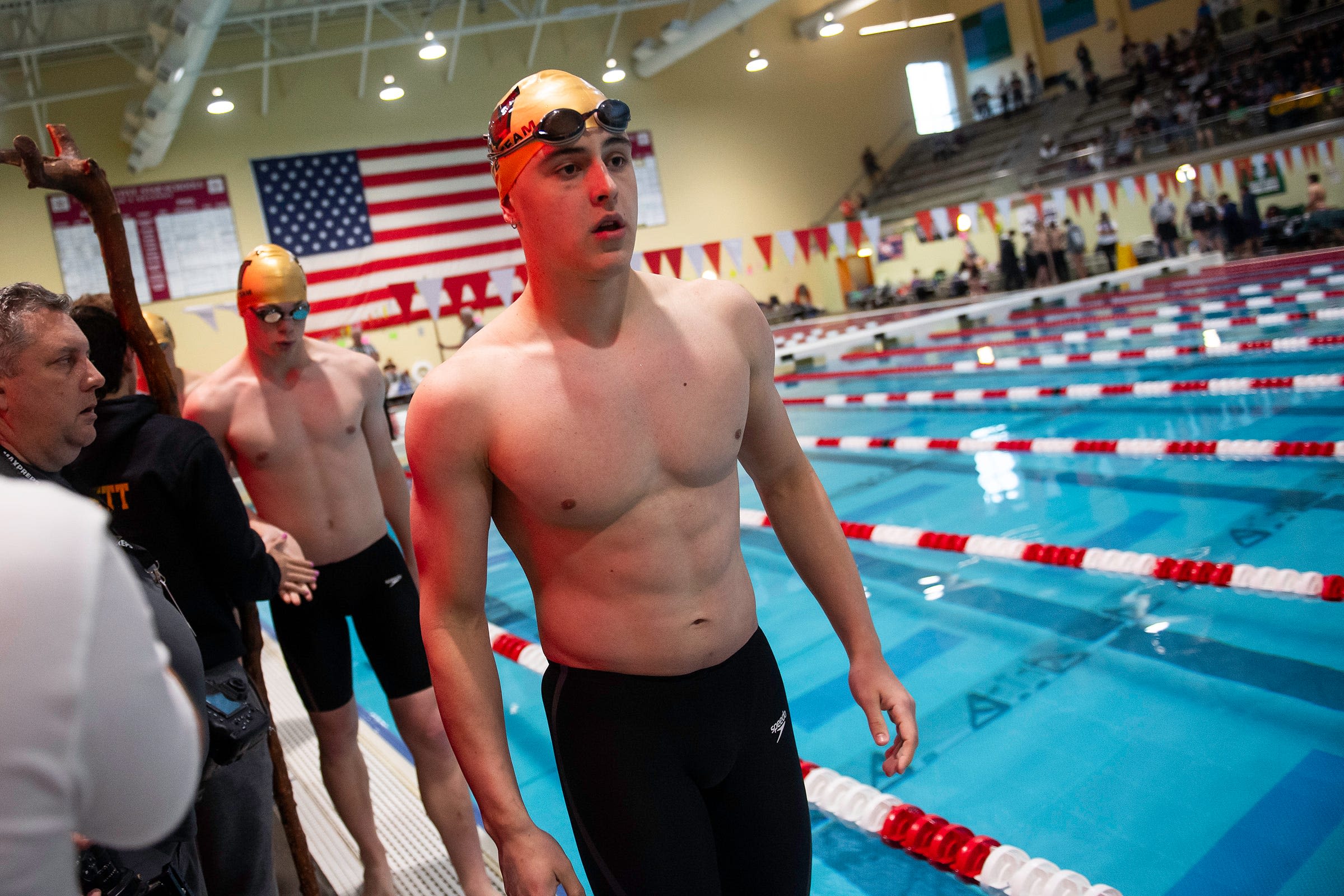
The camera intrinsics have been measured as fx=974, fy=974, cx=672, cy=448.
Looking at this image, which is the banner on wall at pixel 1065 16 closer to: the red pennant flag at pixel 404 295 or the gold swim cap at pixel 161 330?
the red pennant flag at pixel 404 295

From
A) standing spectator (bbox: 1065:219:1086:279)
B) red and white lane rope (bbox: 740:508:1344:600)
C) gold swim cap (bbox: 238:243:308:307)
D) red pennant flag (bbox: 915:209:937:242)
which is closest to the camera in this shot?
gold swim cap (bbox: 238:243:308:307)

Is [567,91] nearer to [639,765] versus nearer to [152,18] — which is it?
[639,765]

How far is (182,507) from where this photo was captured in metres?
1.91

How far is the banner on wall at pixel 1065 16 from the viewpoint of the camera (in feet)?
75.1

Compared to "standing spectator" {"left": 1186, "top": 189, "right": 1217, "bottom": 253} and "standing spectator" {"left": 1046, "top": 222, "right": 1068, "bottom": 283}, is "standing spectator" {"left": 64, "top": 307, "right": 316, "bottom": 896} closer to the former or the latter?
"standing spectator" {"left": 1046, "top": 222, "right": 1068, "bottom": 283}

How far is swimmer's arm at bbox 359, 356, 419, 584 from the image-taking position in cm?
279

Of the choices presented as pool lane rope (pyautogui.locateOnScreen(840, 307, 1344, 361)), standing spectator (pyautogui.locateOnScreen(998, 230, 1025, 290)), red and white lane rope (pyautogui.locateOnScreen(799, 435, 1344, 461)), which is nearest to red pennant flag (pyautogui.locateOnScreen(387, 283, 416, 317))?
pool lane rope (pyautogui.locateOnScreen(840, 307, 1344, 361))

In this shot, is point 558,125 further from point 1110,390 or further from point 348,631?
point 1110,390

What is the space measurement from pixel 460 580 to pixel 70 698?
2.73 feet

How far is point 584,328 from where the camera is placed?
146cm

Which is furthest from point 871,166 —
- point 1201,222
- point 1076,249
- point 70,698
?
point 70,698

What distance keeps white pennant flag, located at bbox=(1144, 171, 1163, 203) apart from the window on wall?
29.1ft

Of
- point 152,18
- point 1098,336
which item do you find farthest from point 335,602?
point 152,18

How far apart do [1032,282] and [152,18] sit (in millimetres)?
14958
